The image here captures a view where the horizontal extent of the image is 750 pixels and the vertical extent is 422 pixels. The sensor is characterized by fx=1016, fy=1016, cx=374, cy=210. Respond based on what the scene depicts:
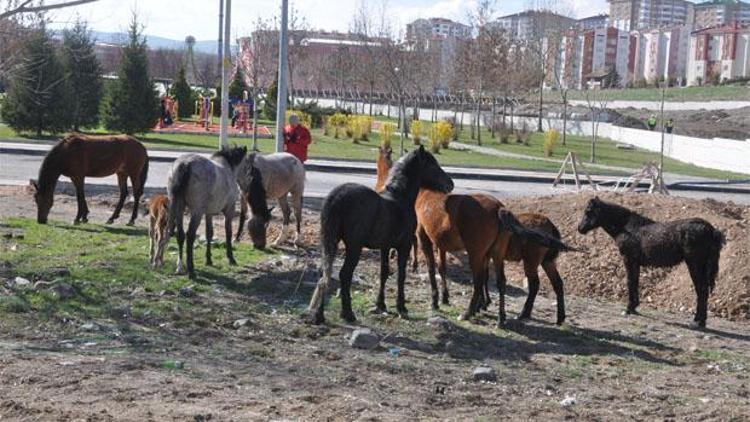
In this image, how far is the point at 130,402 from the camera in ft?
22.8

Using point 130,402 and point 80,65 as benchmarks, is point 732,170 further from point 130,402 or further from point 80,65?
point 130,402

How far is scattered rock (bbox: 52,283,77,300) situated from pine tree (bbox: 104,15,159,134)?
2993cm

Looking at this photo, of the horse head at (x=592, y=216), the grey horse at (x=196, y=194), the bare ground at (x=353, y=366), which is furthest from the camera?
the horse head at (x=592, y=216)

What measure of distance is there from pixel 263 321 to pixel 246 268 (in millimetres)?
2985

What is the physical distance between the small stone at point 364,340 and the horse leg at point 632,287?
4.36 metres

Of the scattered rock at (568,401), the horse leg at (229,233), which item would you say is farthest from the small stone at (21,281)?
the scattered rock at (568,401)

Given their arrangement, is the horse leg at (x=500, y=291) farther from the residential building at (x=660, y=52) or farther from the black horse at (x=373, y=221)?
the residential building at (x=660, y=52)

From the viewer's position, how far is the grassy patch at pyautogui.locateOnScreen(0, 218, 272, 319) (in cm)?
1002

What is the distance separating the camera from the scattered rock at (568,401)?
7.85m

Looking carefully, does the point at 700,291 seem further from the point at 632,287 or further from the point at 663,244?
the point at 632,287

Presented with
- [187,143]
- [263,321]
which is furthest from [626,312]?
[187,143]

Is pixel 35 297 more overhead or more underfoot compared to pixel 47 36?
more underfoot

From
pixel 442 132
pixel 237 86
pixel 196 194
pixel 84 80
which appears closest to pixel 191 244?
pixel 196 194

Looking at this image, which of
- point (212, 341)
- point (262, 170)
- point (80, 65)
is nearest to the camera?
point (212, 341)
